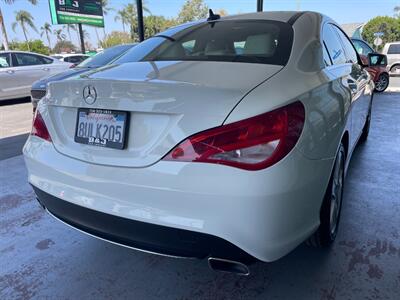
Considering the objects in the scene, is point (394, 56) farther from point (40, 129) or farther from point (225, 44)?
point (40, 129)

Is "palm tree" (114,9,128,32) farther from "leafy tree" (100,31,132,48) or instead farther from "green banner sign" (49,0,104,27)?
"green banner sign" (49,0,104,27)

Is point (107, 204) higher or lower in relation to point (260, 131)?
lower

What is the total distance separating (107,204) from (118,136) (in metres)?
0.31

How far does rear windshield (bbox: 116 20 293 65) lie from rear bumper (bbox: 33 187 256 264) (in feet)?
3.09

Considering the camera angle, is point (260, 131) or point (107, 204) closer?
point (260, 131)

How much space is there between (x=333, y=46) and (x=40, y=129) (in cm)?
205

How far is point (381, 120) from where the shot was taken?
630 cm

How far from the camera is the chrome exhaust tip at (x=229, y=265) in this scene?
5.07 feet

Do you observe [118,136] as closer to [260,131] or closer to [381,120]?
[260,131]

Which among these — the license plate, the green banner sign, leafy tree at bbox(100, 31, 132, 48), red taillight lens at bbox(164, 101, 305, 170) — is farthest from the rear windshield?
leafy tree at bbox(100, 31, 132, 48)

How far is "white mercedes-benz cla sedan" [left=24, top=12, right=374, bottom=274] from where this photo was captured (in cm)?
143

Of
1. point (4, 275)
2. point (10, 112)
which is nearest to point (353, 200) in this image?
point (4, 275)

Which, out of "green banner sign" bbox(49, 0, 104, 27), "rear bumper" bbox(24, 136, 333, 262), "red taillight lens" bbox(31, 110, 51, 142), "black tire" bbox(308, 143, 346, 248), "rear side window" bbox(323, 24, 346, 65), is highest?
"green banner sign" bbox(49, 0, 104, 27)

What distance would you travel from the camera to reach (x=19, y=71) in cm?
942
